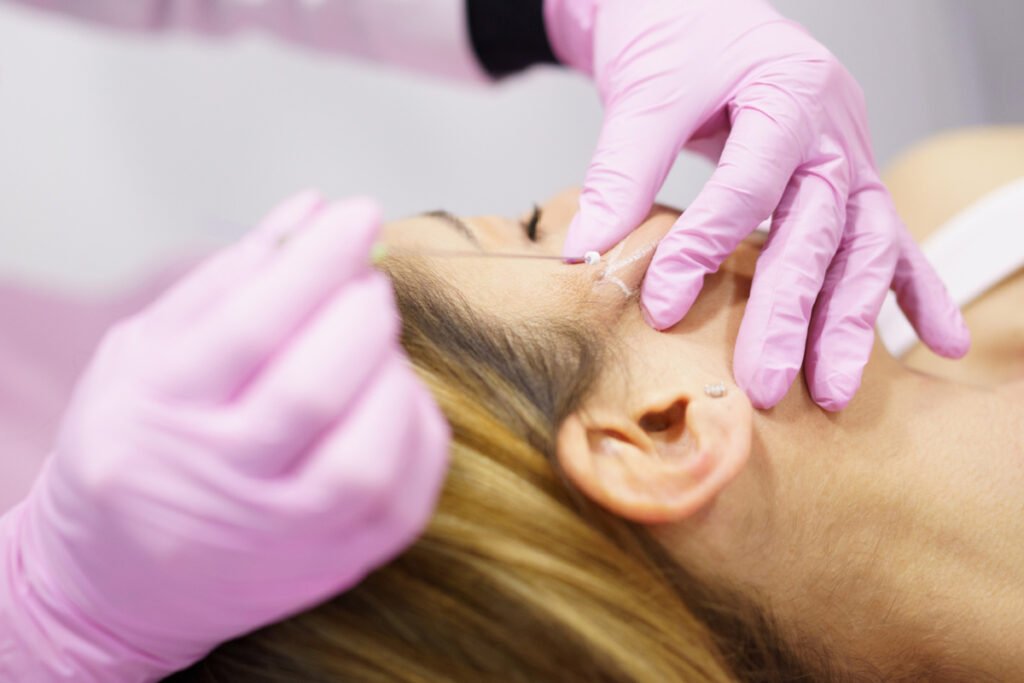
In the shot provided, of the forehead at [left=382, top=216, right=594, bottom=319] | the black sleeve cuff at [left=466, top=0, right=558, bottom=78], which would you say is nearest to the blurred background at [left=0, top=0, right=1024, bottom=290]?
the black sleeve cuff at [left=466, top=0, right=558, bottom=78]

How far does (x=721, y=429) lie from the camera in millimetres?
797

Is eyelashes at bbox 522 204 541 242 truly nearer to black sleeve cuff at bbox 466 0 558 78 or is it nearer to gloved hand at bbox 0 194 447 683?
gloved hand at bbox 0 194 447 683

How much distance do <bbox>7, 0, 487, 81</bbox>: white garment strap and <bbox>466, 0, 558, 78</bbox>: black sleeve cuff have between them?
0.02 m

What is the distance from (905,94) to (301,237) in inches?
73.0

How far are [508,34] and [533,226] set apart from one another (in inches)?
24.8

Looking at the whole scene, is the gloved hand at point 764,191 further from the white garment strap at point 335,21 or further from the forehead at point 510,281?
the white garment strap at point 335,21

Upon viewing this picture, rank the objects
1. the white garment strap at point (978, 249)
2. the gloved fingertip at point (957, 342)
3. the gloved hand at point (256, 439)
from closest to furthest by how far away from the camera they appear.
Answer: the gloved hand at point (256, 439)
the gloved fingertip at point (957, 342)
the white garment strap at point (978, 249)

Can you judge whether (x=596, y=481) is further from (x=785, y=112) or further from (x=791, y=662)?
(x=785, y=112)

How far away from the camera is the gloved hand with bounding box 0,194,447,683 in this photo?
1.77ft

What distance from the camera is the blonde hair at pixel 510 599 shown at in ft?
2.38

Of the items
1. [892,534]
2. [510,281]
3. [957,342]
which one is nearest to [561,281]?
[510,281]

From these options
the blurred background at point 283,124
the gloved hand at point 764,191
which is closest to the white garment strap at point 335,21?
the blurred background at point 283,124

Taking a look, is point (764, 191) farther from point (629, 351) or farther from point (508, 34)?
point (508, 34)

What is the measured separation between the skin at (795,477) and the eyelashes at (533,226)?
2 centimetres
